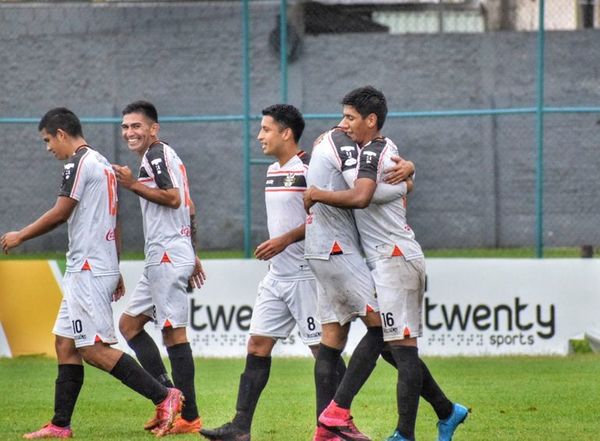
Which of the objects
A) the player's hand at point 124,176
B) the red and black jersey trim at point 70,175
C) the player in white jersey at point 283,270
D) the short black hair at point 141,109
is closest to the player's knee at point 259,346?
the player in white jersey at point 283,270

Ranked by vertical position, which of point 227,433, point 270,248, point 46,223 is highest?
point 46,223

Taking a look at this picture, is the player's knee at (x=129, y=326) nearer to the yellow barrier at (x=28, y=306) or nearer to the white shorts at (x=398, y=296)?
the white shorts at (x=398, y=296)

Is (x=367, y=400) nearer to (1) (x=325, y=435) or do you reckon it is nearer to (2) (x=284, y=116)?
(1) (x=325, y=435)

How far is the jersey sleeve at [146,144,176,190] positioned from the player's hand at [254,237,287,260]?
3.31 ft

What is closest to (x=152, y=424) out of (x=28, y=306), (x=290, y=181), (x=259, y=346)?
(x=259, y=346)

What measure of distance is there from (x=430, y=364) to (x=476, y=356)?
83 centimetres

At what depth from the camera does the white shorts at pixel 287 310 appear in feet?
26.6

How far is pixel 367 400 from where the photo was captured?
10406 millimetres

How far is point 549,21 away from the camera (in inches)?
727

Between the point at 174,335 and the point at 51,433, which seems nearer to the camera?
the point at 51,433

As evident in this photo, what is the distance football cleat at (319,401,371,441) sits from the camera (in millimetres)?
7387

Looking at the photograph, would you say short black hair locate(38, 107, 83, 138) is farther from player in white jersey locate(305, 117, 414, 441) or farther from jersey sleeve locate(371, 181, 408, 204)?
jersey sleeve locate(371, 181, 408, 204)

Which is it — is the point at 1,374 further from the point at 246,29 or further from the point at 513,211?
the point at 513,211

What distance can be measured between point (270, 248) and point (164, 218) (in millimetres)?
1147
